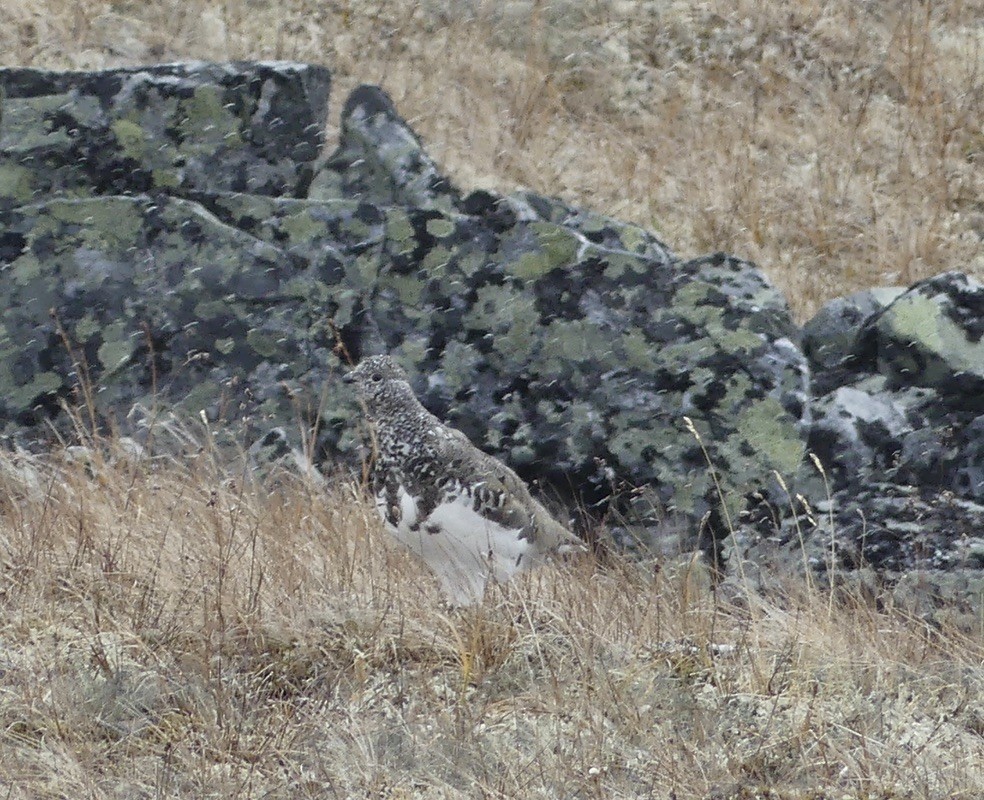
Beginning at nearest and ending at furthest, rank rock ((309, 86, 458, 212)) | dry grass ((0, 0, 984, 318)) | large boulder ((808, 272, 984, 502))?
large boulder ((808, 272, 984, 502))
rock ((309, 86, 458, 212))
dry grass ((0, 0, 984, 318))

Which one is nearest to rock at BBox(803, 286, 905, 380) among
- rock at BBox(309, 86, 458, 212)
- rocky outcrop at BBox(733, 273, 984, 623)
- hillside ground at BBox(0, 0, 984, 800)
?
rocky outcrop at BBox(733, 273, 984, 623)

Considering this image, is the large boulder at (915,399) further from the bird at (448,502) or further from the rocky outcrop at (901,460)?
the bird at (448,502)

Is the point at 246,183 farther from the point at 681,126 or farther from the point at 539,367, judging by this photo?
the point at 681,126

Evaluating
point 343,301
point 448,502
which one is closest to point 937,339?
point 448,502

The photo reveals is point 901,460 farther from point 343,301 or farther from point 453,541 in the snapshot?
point 343,301

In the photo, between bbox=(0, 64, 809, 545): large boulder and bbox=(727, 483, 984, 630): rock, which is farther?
bbox=(0, 64, 809, 545): large boulder

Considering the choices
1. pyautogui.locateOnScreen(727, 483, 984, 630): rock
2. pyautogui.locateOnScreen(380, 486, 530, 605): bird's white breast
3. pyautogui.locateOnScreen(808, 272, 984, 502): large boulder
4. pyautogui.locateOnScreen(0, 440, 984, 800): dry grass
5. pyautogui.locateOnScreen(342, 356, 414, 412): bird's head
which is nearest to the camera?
pyautogui.locateOnScreen(0, 440, 984, 800): dry grass

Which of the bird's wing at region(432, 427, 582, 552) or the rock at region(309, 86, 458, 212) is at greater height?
the rock at region(309, 86, 458, 212)

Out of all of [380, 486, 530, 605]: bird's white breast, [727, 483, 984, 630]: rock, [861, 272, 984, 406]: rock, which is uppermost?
[861, 272, 984, 406]: rock

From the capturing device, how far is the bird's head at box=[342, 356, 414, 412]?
5.31m

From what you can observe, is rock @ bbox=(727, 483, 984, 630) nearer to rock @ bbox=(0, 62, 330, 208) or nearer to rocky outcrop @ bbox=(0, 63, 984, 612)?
rocky outcrop @ bbox=(0, 63, 984, 612)

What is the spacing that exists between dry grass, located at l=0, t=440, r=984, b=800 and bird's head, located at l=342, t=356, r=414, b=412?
0.48 meters

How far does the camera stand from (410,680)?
14.1 ft

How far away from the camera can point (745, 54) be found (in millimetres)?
10211
